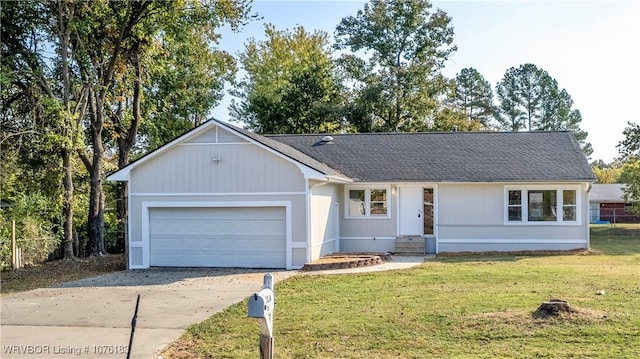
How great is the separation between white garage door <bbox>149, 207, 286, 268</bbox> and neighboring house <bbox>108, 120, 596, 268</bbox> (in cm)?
3

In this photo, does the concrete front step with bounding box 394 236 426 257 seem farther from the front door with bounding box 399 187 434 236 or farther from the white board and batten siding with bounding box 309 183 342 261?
the white board and batten siding with bounding box 309 183 342 261

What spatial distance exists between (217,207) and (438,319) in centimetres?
923

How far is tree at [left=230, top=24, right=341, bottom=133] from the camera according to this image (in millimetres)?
36594

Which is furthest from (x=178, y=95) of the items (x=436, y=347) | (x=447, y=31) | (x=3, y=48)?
(x=436, y=347)

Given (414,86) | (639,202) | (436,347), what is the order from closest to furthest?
(436,347), (639,202), (414,86)

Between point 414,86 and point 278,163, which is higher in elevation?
point 414,86

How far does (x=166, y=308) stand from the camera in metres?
10.6

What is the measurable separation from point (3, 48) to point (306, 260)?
11810mm

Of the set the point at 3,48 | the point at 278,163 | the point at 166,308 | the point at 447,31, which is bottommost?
the point at 166,308

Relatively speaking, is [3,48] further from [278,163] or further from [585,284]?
[585,284]

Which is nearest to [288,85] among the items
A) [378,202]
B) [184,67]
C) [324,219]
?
[184,67]

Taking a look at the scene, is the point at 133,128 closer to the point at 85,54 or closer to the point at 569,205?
the point at 85,54

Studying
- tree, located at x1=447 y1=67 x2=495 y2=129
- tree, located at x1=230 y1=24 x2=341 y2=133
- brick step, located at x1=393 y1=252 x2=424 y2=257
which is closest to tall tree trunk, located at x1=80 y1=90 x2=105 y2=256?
brick step, located at x1=393 y1=252 x2=424 y2=257

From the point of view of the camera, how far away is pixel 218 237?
55.0ft
